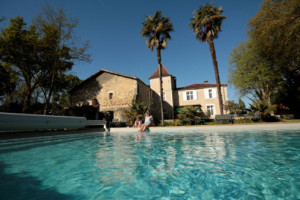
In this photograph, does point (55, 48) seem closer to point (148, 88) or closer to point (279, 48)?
point (148, 88)

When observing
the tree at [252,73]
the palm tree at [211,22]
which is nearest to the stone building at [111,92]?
the palm tree at [211,22]

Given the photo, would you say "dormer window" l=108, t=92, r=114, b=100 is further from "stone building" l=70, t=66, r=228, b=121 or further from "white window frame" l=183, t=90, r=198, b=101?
"white window frame" l=183, t=90, r=198, b=101

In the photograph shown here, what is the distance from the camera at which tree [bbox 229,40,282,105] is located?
18144mm

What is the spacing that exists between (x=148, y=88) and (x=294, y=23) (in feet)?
59.0

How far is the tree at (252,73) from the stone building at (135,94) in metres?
2.54

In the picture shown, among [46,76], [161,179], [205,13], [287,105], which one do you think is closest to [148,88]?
[205,13]

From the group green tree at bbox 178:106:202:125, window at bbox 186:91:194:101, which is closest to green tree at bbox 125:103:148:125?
green tree at bbox 178:106:202:125

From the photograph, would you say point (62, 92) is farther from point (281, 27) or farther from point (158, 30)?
point (281, 27)

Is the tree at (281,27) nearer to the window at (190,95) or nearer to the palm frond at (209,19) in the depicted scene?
the palm frond at (209,19)

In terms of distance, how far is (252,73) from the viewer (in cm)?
1855

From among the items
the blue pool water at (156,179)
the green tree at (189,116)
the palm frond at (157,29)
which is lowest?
the blue pool water at (156,179)

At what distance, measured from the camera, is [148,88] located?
23.9 m

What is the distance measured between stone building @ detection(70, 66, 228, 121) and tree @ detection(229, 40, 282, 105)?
254 cm

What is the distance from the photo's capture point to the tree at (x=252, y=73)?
18144 mm
